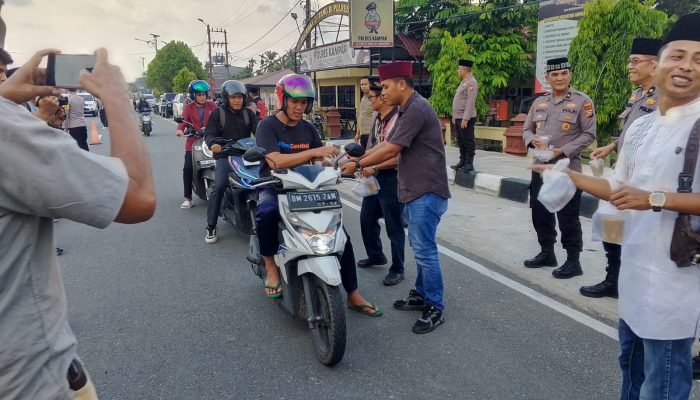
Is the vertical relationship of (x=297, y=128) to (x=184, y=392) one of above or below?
above

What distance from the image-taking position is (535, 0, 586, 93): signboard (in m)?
11.7

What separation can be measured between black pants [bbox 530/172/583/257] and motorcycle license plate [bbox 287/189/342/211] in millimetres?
2179

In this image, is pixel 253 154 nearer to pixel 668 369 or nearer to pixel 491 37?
pixel 668 369

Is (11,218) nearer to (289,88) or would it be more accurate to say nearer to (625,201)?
(625,201)

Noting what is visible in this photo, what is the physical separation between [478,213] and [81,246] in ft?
16.0

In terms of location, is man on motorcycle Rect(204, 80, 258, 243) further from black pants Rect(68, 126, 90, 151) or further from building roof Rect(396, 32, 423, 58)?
building roof Rect(396, 32, 423, 58)

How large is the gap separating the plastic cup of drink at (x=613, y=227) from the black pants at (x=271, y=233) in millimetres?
1735

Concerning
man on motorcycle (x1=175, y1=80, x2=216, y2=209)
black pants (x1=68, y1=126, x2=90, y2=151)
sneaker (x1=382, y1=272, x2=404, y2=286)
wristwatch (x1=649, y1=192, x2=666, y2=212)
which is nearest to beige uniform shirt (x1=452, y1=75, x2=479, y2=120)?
man on motorcycle (x1=175, y1=80, x2=216, y2=209)

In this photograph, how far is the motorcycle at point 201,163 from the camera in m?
6.66

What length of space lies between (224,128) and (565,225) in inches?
146

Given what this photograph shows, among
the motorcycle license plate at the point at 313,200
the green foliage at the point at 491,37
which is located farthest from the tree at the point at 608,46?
the motorcycle license plate at the point at 313,200

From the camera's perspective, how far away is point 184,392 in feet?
9.21

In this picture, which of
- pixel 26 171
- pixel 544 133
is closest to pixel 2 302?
pixel 26 171

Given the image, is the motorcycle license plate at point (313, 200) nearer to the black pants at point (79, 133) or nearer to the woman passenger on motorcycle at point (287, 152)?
the woman passenger on motorcycle at point (287, 152)
